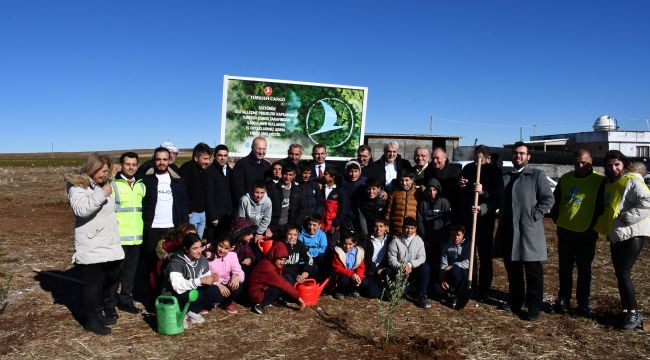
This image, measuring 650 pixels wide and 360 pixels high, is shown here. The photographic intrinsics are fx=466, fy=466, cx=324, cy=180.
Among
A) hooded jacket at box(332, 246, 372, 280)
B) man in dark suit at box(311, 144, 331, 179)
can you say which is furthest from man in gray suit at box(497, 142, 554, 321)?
man in dark suit at box(311, 144, 331, 179)

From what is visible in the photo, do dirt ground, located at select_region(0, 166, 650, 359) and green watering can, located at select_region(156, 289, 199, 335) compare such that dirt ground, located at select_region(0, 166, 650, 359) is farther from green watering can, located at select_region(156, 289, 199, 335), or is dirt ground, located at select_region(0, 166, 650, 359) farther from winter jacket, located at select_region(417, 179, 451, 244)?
winter jacket, located at select_region(417, 179, 451, 244)

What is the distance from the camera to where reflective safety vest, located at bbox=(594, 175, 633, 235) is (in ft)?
17.2

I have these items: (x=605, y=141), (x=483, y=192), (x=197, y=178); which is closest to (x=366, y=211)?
(x=483, y=192)

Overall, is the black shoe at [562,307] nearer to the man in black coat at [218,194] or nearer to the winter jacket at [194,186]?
the man in black coat at [218,194]

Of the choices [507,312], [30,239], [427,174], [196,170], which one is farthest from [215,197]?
[30,239]

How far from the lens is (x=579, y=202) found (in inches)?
218

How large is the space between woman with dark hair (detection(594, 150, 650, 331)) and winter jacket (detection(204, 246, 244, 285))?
4.31 m

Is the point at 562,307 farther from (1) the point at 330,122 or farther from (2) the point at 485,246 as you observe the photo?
(1) the point at 330,122

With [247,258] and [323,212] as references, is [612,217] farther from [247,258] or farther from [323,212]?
[247,258]

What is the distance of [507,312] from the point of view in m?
5.82

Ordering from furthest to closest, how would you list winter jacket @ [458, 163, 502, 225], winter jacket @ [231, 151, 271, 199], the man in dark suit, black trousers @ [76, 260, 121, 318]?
the man in dark suit < winter jacket @ [231, 151, 271, 199] < winter jacket @ [458, 163, 502, 225] < black trousers @ [76, 260, 121, 318]

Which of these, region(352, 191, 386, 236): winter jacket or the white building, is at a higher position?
the white building

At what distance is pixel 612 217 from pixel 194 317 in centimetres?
484

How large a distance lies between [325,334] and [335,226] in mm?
1918
